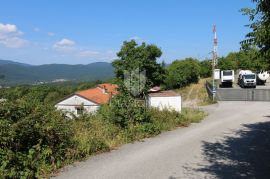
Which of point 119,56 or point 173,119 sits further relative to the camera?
point 119,56

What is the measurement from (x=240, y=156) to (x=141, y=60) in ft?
112

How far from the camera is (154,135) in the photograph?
16.7 metres

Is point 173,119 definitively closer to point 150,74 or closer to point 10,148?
point 10,148

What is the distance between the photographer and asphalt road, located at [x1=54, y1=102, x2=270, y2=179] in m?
10.2

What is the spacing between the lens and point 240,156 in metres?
12.8

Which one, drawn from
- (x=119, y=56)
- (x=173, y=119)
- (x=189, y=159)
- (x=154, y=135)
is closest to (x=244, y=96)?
(x=119, y=56)

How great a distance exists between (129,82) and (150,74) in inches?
1015

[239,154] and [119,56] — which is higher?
[119,56]

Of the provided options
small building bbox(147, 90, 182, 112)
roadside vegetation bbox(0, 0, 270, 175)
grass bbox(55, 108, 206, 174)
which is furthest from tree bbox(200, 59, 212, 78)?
grass bbox(55, 108, 206, 174)

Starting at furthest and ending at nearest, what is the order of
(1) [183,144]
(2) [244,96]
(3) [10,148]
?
1. (2) [244,96]
2. (1) [183,144]
3. (3) [10,148]

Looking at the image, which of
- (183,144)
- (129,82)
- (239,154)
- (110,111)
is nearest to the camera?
(239,154)

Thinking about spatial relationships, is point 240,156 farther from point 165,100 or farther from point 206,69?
point 206,69

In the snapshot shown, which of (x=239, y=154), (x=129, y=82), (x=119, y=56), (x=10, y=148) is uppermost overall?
(x=119, y=56)

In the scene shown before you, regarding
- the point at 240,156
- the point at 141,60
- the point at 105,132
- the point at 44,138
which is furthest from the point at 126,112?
the point at 141,60
